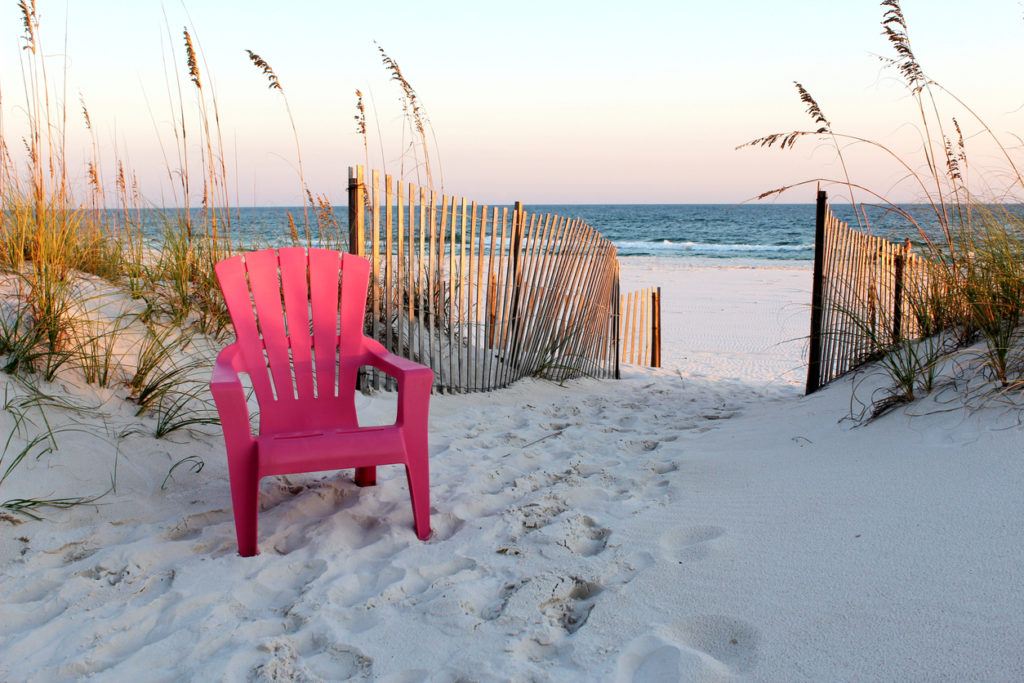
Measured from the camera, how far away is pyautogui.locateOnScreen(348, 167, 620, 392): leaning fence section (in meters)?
4.30

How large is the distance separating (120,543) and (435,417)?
2.01m

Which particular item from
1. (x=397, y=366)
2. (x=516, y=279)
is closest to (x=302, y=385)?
(x=397, y=366)

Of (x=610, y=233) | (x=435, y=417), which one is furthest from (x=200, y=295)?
(x=610, y=233)

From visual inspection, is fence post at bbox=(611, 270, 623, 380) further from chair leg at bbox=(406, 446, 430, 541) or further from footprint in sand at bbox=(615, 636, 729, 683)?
footprint in sand at bbox=(615, 636, 729, 683)

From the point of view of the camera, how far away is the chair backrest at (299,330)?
2.87 m

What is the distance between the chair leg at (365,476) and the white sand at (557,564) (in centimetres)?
5

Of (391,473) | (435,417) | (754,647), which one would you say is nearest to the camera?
(754,647)

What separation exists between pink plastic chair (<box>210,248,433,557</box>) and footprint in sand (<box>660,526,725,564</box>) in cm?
89

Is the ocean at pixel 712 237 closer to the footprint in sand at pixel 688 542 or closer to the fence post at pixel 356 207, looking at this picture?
the fence post at pixel 356 207

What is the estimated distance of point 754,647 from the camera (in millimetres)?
1720

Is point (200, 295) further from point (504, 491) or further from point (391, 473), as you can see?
point (504, 491)

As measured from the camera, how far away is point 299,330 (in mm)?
3064

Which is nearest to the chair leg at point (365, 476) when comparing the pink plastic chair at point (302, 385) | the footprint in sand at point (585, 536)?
the pink plastic chair at point (302, 385)

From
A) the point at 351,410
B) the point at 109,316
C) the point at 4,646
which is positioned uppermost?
the point at 109,316
